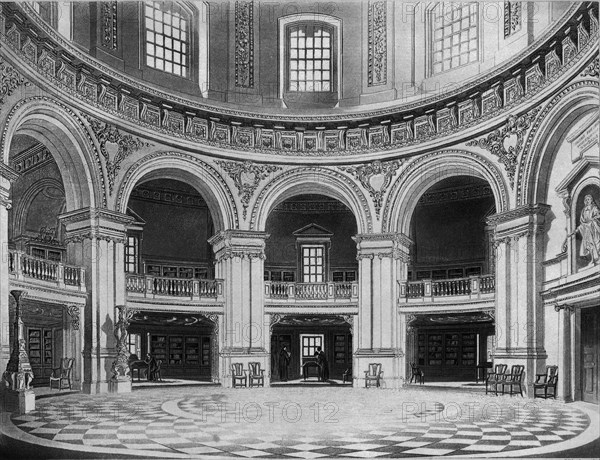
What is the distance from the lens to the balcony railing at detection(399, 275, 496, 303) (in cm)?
2034

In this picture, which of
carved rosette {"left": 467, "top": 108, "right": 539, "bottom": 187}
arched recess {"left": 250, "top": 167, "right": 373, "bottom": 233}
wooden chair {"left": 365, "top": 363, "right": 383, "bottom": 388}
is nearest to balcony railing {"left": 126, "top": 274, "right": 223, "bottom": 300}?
arched recess {"left": 250, "top": 167, "right": 373, "bottom": 233}

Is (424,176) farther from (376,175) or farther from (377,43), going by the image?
(377,43)

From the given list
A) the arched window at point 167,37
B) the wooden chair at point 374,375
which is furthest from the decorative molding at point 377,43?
the wooden chair at point 374,375

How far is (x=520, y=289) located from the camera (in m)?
17.4

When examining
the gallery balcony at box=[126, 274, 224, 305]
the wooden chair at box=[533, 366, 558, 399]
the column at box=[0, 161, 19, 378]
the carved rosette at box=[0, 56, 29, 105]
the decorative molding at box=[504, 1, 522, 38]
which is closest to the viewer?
the column at box=[0, 161, 19, 378]

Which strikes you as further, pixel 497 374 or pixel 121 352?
pixel 121 352

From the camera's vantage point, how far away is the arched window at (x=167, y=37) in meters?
15.9

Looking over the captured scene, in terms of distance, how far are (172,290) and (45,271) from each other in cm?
535

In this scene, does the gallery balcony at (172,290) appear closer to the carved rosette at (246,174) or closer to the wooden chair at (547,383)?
the carved rosette at (246,174)

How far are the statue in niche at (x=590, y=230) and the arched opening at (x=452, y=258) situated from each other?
8.67m

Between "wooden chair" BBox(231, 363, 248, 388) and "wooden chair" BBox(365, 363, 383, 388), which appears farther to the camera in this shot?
"wooden chair" BBox(365, 363, 383, 388)

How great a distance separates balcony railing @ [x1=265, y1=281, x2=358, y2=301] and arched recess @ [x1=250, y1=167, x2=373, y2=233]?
1.89m

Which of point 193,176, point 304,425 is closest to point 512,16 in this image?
point 193,176

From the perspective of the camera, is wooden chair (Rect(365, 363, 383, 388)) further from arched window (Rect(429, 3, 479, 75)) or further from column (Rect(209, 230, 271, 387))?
arched window (Rect(429, 3, 479, 75))
